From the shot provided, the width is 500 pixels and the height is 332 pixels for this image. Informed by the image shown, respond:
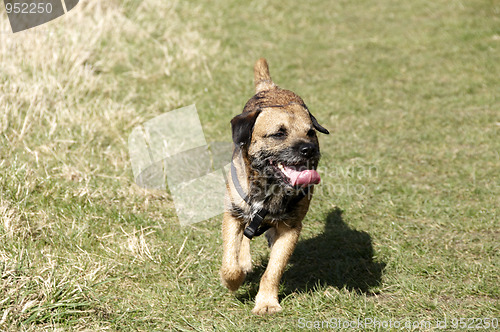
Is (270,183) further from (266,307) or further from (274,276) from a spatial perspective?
(266,307)

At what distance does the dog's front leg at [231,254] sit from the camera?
4285 millimetres

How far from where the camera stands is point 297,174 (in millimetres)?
4129

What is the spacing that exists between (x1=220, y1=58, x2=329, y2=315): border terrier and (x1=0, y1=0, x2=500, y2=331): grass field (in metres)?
0.34

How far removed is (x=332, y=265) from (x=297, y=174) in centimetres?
126

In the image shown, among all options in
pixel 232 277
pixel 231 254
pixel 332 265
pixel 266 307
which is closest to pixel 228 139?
pixel 332 265

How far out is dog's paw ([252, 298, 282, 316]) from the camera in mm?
4258

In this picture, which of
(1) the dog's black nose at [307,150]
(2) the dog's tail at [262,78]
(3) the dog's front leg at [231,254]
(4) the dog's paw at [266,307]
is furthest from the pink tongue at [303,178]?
(2) the dog's tail at [262,78]

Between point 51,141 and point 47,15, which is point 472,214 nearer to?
point 51,141

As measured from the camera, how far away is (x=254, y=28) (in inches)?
455

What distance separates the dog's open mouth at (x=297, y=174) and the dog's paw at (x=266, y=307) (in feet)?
2.97

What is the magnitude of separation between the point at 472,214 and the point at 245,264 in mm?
2402

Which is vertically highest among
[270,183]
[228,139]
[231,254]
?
[270,183]

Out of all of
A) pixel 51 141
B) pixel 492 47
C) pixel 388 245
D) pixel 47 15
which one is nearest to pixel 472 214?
pixel 388 245

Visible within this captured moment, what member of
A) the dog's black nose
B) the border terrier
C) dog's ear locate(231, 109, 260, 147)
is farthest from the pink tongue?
dog's ear locate(231, 109, 260, 147)
